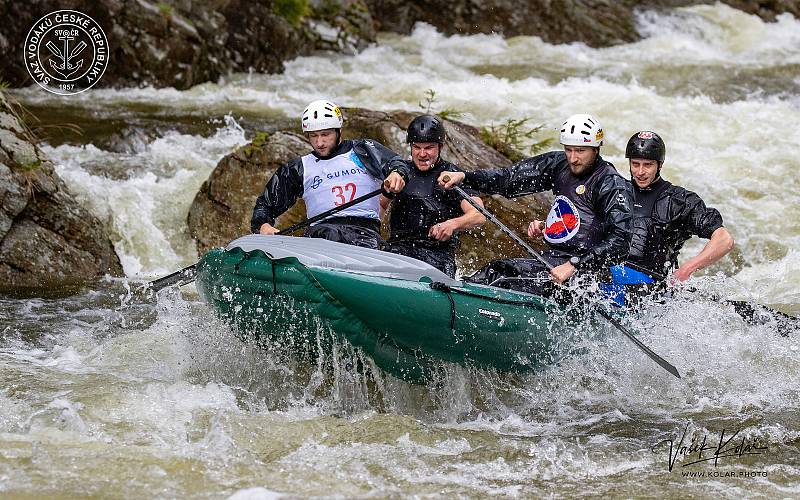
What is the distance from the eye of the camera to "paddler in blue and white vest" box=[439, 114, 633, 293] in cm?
632

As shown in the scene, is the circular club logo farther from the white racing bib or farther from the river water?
the white racing bib

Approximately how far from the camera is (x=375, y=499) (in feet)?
15.6

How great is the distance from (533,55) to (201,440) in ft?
43.4

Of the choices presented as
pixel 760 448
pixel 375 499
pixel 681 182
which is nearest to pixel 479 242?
pixel 681 182

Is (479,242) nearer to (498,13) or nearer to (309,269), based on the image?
(309,269)

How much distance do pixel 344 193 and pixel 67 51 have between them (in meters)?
8.19

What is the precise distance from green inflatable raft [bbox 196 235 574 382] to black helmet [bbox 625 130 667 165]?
4.90ft

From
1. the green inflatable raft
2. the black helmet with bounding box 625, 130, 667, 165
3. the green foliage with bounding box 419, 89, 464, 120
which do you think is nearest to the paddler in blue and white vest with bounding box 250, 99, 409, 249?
the green inflatable raft

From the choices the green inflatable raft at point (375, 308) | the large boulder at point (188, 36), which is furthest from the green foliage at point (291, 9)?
the green inflatable raft at point (375, 308)

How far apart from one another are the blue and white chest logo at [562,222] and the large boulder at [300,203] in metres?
2.17

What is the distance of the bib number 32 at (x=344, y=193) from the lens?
7.09m

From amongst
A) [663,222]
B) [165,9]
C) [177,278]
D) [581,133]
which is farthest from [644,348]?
[165,9]

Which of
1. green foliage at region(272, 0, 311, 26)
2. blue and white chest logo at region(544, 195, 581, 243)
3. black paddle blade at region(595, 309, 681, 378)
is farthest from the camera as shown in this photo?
green foliage at region(272, 0, 311, 26)

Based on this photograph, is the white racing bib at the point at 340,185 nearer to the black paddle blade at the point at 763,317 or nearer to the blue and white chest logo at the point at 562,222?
the blue and white chest logo at the point at 562,222
